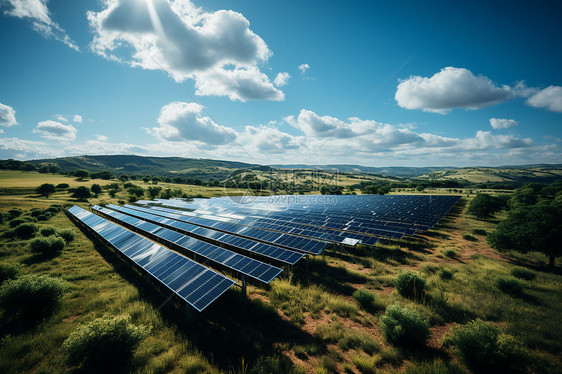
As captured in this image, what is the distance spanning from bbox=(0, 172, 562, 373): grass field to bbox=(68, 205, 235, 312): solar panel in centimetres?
150

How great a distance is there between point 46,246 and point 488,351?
101 feet

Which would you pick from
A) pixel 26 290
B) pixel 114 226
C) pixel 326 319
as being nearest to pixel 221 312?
pixel 326 319

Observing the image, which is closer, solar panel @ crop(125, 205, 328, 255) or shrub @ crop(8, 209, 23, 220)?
solar panel @ crop(125, 205, 328, 255)

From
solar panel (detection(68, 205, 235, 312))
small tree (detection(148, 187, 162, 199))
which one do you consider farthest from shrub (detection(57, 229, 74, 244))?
small tree (detection(148, 187, 162, 199))

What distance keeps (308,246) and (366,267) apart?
18.3ft

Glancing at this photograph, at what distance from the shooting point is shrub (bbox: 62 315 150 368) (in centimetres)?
640

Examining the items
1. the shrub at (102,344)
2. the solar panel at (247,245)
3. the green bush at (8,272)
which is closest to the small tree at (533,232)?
the solar panel at (247,245)

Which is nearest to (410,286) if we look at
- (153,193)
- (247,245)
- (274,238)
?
(274,238)

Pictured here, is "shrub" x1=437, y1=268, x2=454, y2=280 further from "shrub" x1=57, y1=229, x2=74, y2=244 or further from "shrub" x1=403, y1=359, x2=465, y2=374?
"shrub" x1=57, y1=229, x2=74, y2=244

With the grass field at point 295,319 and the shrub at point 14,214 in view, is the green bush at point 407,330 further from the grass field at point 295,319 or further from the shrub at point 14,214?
the shrub at point 14,214

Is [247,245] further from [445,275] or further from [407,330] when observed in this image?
[445,275]

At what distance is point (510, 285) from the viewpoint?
11625 mm

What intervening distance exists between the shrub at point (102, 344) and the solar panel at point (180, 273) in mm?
2094

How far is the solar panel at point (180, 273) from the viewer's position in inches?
342
